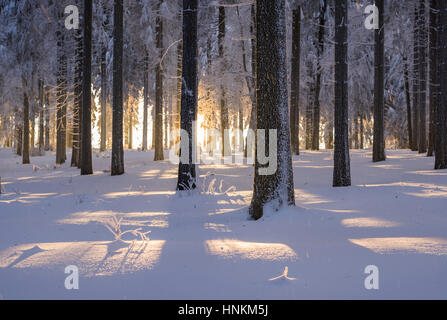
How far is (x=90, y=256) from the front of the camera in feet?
11.9

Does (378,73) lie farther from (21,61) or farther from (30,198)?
(21,61)

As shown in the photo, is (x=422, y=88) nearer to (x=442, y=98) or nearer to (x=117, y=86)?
(x=442, y=98)

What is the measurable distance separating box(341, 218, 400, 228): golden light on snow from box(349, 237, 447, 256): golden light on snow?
0.64 m

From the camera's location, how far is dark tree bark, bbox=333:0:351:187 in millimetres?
8320

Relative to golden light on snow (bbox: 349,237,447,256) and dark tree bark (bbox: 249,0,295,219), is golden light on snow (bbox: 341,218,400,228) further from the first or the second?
dark tree bark (bbox: 249,0,295,219)

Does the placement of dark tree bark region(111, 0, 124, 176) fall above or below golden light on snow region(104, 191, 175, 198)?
above

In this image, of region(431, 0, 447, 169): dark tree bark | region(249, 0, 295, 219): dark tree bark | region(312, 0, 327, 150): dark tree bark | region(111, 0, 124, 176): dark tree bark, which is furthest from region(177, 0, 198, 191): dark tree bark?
region(312, 0, 327, 150): dark tree bark

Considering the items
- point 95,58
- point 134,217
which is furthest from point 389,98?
point 134,217

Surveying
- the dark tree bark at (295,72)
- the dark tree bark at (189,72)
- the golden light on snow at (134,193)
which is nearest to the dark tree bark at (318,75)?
the dark tree bark at (295,72)

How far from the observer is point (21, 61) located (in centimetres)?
1814

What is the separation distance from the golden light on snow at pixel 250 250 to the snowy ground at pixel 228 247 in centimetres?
1

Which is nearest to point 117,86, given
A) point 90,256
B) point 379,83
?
point 90,256

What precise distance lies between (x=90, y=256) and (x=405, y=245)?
3.51 meters

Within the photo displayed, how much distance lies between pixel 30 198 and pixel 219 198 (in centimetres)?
464
